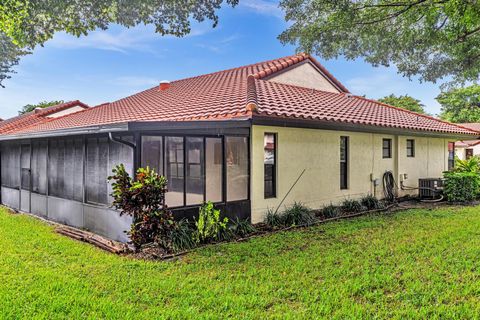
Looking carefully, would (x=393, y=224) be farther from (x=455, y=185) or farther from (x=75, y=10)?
(x=75, y=10)

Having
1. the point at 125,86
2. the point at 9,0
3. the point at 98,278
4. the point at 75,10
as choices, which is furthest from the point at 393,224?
the point at 125,86

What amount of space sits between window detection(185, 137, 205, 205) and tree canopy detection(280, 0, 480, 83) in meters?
4.29

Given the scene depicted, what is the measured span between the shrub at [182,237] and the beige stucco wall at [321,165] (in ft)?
7.30

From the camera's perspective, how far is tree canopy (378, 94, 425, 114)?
48.2 m

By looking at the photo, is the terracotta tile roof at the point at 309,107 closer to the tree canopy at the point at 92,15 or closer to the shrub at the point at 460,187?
the shrub at the point at 460,187

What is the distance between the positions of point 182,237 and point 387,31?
7.88 metres

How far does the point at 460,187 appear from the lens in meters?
13.5

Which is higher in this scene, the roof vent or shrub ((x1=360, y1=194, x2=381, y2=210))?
the roof vent

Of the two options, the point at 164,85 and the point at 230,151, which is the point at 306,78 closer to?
the point at 164,85

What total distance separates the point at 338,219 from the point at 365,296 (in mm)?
5710

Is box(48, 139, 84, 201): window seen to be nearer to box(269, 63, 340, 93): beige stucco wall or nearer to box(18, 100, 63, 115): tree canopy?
box(269, 63, 340, 93): beige stucco wall

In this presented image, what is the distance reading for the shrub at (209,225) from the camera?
297 inches

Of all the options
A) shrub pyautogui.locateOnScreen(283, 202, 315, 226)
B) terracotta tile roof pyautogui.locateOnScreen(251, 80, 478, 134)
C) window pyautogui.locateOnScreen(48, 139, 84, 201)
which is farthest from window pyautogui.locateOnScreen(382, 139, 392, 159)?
window pyautogui.locateOnScreen(48, 139, 84, 201)

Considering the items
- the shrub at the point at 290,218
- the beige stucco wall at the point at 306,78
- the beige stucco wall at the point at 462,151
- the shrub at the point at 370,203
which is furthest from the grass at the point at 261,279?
the beige stucco wall at the point at 462,151
